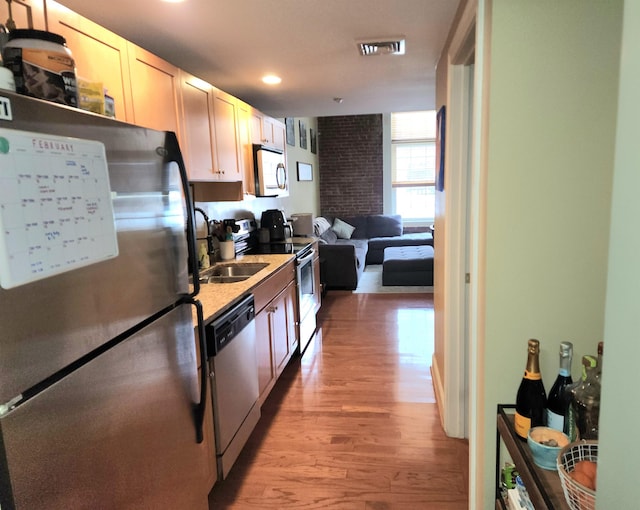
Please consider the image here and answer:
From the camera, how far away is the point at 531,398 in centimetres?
130

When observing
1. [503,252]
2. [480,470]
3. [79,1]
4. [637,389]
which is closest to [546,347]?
[503,252]

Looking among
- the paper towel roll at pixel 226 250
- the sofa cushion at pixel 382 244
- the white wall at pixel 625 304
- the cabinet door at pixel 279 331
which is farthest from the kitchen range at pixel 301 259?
the sofa cushion at pixel 382 244

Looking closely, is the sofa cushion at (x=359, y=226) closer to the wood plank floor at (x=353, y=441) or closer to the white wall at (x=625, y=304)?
the wood plank floor at (x=353, y=441)

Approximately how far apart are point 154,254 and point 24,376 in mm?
494

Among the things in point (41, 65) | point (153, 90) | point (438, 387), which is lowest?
point (438, 387)

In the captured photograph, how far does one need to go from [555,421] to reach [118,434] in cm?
120

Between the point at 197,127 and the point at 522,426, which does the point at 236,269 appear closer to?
the point at 197,127

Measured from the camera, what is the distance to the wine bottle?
1.26 metres

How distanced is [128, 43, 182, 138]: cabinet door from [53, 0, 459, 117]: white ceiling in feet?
0.53

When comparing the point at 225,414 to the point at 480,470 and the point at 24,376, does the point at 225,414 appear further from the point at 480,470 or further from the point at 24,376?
the point at 24,376

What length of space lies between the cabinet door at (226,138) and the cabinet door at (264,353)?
3.08 ft

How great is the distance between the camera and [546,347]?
133 centimetres

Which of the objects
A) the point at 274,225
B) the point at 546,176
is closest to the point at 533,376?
the point at 546,176

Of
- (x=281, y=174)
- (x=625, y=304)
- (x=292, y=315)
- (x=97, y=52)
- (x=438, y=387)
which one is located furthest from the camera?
(x=281, y=174)
